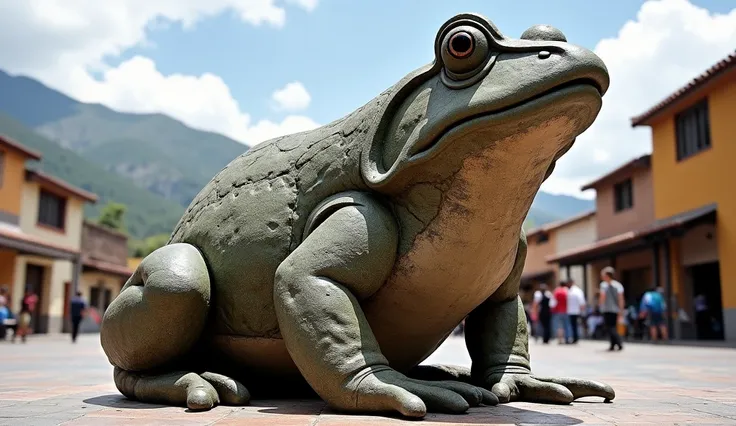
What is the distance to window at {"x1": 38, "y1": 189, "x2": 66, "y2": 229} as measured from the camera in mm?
25094

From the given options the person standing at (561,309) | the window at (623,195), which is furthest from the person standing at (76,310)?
the window at (623,195)

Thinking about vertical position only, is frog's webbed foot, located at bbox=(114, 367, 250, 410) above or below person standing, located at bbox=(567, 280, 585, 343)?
below

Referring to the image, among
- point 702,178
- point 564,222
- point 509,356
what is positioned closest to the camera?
point 509,356

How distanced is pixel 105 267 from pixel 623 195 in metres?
20.3

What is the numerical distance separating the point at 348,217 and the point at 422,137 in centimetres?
47

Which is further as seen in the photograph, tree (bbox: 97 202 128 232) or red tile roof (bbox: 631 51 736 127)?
tree (bbox: 97 202 128 232)

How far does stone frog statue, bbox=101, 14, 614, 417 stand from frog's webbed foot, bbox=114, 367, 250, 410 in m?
0.01

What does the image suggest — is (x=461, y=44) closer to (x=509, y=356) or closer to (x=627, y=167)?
(x=509, y=356)

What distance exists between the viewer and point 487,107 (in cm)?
279

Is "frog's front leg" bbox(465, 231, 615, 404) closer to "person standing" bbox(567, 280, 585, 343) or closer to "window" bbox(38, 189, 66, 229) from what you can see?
"person standing" bbox(567, 280, 585, 343)

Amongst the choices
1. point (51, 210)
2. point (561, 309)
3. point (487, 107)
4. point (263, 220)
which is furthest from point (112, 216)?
point (487, 107)

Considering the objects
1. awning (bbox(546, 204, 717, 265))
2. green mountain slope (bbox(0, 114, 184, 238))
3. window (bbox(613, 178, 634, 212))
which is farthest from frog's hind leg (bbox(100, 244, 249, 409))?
green mountain slope (bbox(0, 114, 184, 238))

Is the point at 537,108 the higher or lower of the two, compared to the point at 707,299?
higher

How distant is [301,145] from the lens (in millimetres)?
3551
